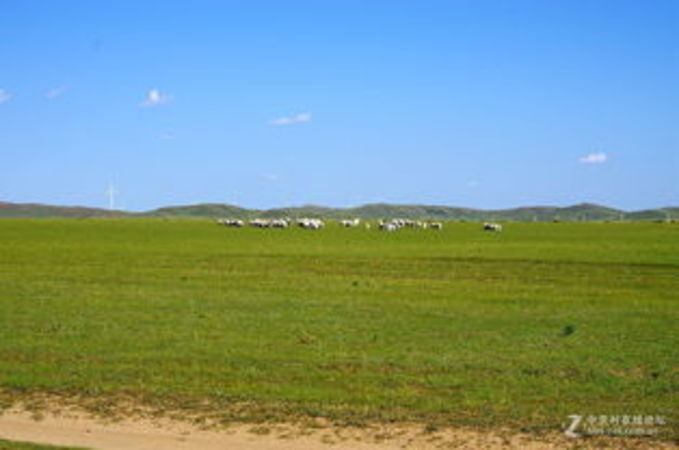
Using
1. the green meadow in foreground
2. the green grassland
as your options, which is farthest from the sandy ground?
the green meadow in foreground

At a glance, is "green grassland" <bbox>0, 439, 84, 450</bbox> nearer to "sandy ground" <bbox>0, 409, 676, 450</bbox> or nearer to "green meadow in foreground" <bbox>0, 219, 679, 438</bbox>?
"sandy ground" <bbox>0, 409, 676, 450</bbox>

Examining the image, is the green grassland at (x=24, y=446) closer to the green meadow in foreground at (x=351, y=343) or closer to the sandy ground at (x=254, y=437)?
the sandy ground at (x=254, y=437)

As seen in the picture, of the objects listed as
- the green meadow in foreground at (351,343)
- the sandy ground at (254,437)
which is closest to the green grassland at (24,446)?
the sandy ground at (254,437)

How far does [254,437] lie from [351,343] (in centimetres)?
731

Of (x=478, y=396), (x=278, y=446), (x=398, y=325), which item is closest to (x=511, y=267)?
(x=398, y=325)

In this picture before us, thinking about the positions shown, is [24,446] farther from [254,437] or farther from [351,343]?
[351,343]

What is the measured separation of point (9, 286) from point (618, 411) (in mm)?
24211

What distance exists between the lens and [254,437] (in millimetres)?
11703

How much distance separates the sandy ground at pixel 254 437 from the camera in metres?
11.3

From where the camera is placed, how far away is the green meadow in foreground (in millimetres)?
13656

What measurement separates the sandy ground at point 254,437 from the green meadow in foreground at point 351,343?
0.61 meters

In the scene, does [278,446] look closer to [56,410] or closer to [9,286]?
[56,410]

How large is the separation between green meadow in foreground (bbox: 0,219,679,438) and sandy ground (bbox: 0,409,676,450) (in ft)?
1.99

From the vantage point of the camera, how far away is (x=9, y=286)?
3150 cm
